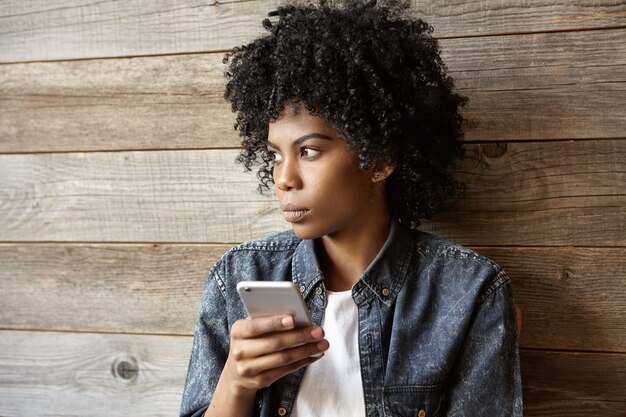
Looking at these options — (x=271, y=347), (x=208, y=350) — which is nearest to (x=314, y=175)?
(x=271, y=347)

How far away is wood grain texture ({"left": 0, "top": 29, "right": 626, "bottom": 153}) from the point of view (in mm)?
Answer: 1285

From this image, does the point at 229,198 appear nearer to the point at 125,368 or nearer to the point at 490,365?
the point at 125,368

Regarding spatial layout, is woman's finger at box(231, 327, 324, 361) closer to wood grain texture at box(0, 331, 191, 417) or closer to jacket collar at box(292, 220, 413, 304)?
jacket collar at box(292, 220, 413, 304)

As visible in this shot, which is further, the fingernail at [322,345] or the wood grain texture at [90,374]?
the wood grain texture at [90,374]

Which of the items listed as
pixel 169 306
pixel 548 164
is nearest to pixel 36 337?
pixel 169 306

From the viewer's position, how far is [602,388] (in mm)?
1341

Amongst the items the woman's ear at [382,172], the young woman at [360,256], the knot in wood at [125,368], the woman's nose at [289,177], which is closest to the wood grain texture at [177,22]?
the young woman at [360,256]

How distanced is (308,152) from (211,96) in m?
0.45

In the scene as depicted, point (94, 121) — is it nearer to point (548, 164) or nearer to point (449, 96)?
point (449, 96)

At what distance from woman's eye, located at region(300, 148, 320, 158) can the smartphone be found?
0.25 meters

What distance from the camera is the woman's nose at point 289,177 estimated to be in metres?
1.11

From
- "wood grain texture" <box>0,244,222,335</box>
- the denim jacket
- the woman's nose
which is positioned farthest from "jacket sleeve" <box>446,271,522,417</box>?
"wood grain texture" <box>0,244,222,335</box>

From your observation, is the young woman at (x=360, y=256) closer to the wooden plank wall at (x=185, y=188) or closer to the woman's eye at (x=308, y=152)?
the woman's eye at (x=308, y=152)

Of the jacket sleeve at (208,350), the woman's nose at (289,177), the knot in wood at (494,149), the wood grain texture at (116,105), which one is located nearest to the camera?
the woman's nose at (289,177)
